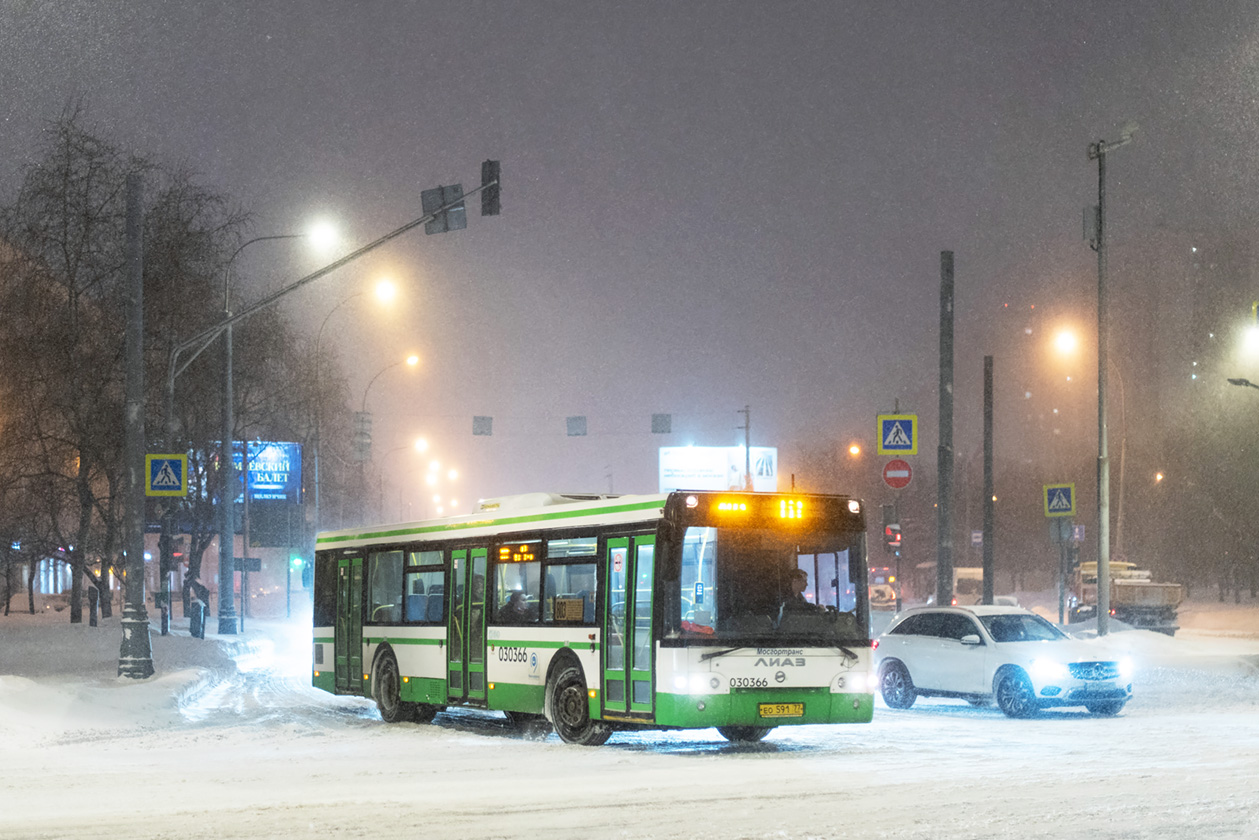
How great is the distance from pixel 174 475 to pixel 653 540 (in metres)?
12.3

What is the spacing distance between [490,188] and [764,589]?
791cm

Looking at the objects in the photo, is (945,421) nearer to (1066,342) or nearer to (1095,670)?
(1066,342)

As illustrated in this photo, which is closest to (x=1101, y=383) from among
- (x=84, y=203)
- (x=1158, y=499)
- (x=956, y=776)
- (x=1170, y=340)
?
(x=956, y=776)

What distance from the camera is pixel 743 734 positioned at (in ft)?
57.1

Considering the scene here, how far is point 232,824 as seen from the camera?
10570mm

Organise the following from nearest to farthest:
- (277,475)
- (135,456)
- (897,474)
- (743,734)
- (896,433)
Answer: (743,734), (135,456), (897,474), (896,433), (277,475)

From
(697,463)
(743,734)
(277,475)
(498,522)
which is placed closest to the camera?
(743,734)

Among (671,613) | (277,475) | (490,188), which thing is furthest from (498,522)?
(277,475)

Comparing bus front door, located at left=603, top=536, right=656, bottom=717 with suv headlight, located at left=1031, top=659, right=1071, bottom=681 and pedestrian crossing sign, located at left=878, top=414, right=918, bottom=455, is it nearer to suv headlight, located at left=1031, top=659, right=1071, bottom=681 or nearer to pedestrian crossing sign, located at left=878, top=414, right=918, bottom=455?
suv headlight, located at left=1031, top=659, right=1071, bottom=681

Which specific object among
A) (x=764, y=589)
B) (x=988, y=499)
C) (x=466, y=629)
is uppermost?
(x=988, y=499)

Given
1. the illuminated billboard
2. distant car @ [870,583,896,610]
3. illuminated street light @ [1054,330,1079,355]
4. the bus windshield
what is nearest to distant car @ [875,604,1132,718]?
the bus windshield

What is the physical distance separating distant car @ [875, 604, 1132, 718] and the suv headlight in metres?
0.01

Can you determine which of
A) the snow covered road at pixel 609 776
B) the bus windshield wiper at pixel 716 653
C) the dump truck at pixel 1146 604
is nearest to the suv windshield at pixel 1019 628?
the snow covered road at pixel 609 776

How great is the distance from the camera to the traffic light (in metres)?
21.5
